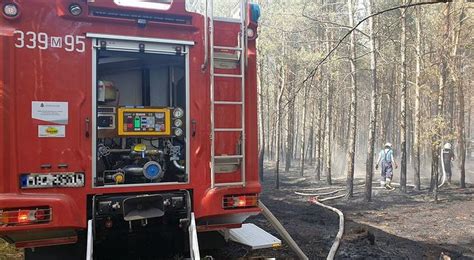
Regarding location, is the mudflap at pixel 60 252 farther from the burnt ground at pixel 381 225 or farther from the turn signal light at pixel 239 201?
the burnt ground at pixel 381 225

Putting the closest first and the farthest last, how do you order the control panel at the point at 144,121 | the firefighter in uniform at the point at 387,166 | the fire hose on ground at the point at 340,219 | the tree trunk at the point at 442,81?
the control panel at the point at 144,121, the fire hose on ground at the point at 340,219, the tree trunk at the point at 442,81, the firefighter in uniform at the point at 387,166

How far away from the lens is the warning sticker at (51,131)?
3.97 meters

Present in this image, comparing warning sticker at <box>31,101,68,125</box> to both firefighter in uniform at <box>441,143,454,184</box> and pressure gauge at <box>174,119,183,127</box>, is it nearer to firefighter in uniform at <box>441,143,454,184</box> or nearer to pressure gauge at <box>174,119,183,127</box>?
pressure gauge at <box>174,119,183,127</box>

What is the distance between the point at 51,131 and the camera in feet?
13.1

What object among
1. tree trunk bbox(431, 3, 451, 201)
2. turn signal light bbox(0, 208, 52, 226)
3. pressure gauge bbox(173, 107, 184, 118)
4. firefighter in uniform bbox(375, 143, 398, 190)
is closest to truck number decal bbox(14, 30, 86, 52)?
pressure gauge bbox(173, 107, 184, 118)

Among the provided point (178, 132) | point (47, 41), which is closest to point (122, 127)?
point (178, 132)

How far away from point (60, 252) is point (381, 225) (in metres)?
7.45

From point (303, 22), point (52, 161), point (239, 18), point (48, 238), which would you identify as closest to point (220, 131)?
point (239, 18)

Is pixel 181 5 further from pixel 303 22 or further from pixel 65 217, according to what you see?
pixel 303 22

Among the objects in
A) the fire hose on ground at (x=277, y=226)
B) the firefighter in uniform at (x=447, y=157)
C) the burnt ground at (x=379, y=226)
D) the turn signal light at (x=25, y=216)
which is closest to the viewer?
the turn signal light at (x=25, y=216)

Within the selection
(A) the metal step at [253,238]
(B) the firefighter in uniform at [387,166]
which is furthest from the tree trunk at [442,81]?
(A) the metal step at [253,238]

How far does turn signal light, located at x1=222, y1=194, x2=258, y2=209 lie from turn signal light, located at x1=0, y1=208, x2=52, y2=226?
1.76 meters

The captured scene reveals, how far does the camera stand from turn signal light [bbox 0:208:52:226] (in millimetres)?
3760

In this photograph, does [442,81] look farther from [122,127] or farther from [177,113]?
[122,127]
